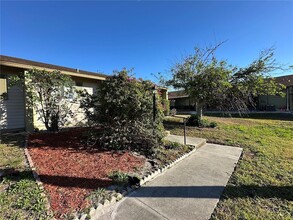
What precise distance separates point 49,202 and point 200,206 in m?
2.40

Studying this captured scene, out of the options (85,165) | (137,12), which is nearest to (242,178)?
(85,165)

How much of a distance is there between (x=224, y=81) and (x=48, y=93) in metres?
8.45

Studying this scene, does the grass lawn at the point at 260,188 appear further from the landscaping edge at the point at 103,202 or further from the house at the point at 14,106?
the house at the point at 14,106

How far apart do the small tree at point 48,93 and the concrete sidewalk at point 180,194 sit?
5.43 meters

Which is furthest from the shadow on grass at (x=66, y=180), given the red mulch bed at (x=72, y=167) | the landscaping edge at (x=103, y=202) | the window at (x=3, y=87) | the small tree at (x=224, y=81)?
the small tree at (x=224, y=81)

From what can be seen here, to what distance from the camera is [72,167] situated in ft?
12.1

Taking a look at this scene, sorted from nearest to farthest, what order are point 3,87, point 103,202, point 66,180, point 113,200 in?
point 103,202 < point 113,200 < point 66,180 < point 3,87

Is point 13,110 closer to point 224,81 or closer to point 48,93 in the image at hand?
point 48,93

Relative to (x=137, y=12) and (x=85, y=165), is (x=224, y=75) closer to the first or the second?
(x=137, y=12)

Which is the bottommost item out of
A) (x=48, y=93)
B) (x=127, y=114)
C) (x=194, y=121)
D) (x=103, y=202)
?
(x=103, y=202)

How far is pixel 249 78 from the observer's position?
9.23 m

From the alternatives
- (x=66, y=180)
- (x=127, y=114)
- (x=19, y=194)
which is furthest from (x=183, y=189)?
(x=19, y=194)

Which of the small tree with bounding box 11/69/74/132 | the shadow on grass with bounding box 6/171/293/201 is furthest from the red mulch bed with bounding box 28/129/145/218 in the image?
the small tree with bounding box 11/69/74/132

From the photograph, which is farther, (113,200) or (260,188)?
(260,188)
